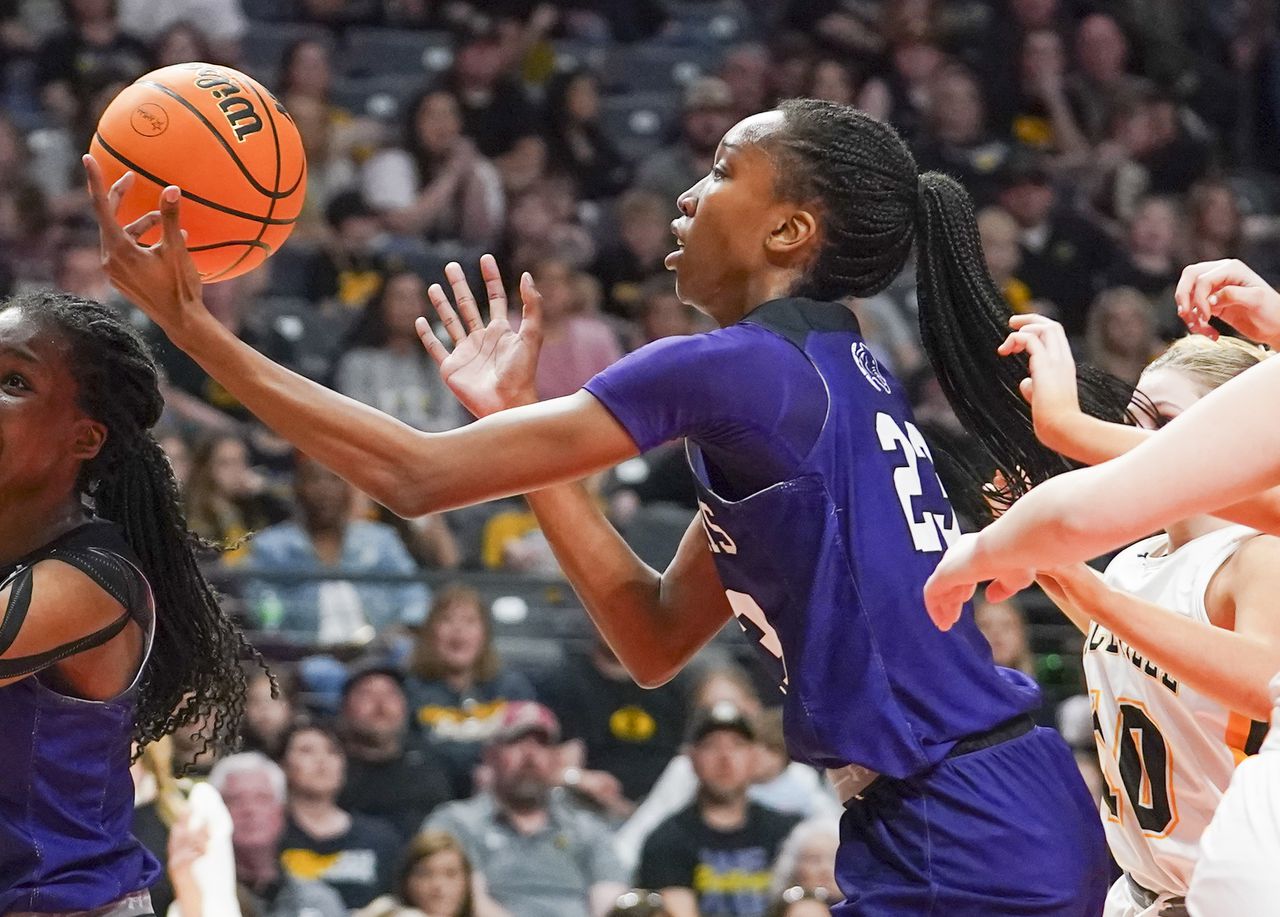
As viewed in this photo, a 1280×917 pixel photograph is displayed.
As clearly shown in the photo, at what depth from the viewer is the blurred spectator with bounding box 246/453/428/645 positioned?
7.14 metres

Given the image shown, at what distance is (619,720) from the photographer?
7.02 m

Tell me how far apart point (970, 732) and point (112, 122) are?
5.87 ft

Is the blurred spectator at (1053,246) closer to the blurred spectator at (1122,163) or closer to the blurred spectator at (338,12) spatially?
the blurred spectator at (1122,163)

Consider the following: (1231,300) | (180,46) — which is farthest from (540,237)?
(1231,300)

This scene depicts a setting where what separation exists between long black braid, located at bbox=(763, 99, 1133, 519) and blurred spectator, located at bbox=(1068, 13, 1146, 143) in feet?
27.1

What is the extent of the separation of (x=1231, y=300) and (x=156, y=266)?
66.2 inches

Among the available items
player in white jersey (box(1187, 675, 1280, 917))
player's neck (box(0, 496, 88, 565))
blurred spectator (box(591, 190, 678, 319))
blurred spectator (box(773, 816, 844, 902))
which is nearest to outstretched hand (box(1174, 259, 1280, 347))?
player in white jersey (box(1187, 675, 1280, 917))

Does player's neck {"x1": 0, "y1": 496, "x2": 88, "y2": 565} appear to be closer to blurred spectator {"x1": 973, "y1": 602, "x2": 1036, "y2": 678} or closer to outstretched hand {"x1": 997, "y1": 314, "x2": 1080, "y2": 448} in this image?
outstretched hand {"x1": 997, "y1": 314, "x2": 1080, "y2": 448}

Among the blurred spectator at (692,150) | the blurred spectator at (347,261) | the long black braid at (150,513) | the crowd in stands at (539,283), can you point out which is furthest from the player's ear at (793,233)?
the blurred spectator at (692,150)

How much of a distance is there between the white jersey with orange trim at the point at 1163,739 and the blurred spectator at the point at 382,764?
3506 mm

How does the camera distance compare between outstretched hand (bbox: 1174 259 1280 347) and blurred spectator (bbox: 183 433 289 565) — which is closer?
outstretched hand (bbox: 1174 259 1280 347)

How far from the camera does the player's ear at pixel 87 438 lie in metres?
3.21

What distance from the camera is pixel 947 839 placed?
2781 millimetres

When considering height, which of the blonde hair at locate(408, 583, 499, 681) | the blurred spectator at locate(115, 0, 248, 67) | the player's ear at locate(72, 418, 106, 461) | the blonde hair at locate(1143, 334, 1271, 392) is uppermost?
the blonde hair at locate(1143, 334, 1271, 392)
